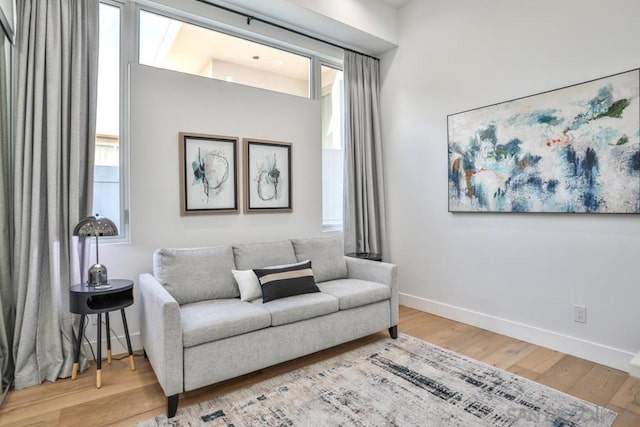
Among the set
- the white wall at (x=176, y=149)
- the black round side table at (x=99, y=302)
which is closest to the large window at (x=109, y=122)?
the white wall at (x=176, y=149)

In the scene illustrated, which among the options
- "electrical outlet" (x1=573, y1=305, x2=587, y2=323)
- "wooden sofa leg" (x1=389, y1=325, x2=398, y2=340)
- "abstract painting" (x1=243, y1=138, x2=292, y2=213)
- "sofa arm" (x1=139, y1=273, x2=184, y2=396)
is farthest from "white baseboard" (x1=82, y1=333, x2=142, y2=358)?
"electrical outlet" (x1=573, y1=305, x2=587, y2=323)

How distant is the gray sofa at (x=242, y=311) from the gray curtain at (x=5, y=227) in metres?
0.80

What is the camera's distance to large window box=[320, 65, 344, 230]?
163 inches

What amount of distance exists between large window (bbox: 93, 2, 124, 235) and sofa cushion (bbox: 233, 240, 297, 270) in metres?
0.98

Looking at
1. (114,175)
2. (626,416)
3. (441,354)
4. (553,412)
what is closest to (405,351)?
(441,354)

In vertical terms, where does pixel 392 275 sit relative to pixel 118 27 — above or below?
below

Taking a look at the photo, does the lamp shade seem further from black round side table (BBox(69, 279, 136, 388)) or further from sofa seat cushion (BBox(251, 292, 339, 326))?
sofa seat cushion (BBox(251, 292, 339, 326))

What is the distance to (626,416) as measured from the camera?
6.46 feet

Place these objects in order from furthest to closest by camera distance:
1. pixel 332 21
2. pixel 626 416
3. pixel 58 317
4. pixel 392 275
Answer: pixel 332 21 → pixel 392 275 → pixel 58 317 → pixel 626 416

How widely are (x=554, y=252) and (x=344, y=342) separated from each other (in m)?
1.84

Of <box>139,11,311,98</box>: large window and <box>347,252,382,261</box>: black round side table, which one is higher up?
<box>139,11,311,98</box>: large window

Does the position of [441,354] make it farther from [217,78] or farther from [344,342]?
[217,78]

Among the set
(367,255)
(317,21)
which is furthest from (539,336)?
(317,21)

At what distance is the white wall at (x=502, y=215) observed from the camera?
2.55 m
